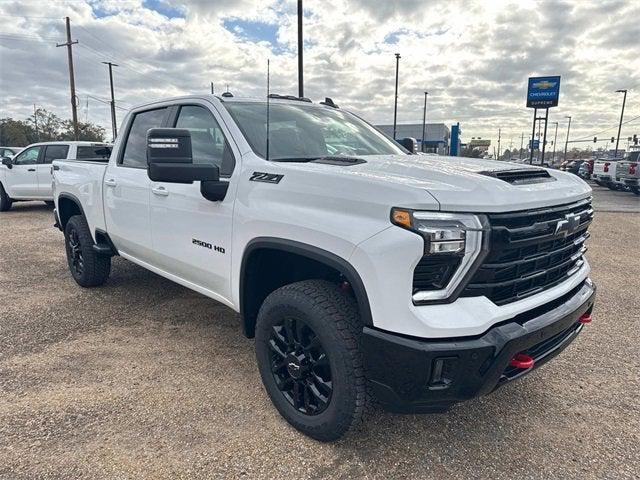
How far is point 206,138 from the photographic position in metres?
3.34

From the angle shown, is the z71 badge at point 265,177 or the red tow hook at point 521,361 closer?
the red tow hook at point 521,361

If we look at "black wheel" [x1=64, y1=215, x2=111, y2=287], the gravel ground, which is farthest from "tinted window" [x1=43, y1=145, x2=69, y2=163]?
the gravel ground

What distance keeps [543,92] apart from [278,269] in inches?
1304

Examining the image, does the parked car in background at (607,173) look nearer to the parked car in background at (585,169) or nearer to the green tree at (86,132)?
the parked car in background at (585,169)

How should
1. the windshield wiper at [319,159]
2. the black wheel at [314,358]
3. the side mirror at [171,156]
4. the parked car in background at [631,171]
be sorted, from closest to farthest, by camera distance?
the black wheel at [314,358]
the side mirror at [171,156]
the windshield wiper at [319,159]
the parked car in background at [631,171]

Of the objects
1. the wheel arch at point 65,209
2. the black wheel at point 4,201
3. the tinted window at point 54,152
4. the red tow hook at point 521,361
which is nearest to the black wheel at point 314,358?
the red tow hook at point 521,361

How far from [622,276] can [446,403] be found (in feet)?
16.9

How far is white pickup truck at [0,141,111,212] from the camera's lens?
1098 cm

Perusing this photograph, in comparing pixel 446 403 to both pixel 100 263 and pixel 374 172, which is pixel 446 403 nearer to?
pixel 374 172

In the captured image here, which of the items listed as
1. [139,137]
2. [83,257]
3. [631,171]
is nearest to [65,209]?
[83,257]

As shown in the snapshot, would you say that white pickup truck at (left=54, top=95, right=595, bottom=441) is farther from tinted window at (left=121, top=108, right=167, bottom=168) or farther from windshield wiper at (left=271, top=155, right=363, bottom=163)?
tinted window at (left=121, top=108, right=167, bottom=168)

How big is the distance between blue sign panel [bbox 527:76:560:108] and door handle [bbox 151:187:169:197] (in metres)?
31.7

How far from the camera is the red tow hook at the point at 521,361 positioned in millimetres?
2213

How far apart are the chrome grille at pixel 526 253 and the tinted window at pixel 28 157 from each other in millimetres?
12361
